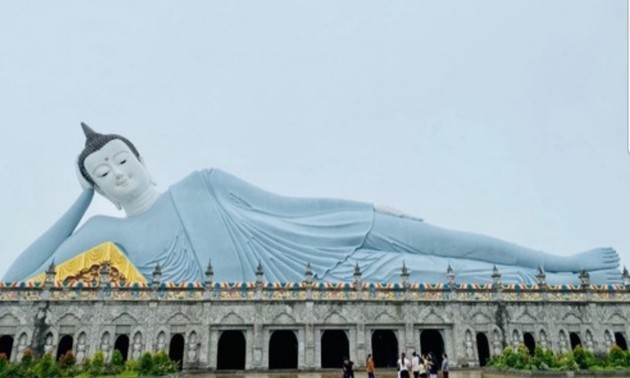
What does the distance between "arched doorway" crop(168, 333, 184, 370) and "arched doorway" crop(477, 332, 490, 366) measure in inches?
652

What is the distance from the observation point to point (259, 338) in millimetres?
25641

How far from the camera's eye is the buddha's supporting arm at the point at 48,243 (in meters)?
33.5

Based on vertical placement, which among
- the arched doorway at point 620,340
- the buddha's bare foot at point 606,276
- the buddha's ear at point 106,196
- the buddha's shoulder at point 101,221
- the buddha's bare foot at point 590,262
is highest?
the buddha's ear at point 106,196

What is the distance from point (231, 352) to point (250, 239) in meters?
9.19

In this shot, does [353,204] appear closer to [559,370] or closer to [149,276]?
[149,276]

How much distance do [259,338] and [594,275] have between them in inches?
1002

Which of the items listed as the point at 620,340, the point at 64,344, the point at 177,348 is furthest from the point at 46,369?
the point at 620,340

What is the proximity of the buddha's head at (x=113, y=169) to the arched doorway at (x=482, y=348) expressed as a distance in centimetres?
2660

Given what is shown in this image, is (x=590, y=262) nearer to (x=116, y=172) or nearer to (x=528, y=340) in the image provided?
(x=528, y=340)

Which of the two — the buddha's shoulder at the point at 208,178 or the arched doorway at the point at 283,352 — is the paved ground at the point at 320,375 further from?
the buddha's shoulder at the point at 208,178

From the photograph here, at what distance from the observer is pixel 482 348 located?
27.7 metres

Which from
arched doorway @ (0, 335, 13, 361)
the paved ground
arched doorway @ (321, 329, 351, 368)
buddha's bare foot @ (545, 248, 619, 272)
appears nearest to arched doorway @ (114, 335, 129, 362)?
the paved ground

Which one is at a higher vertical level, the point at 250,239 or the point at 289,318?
the point at 250,239

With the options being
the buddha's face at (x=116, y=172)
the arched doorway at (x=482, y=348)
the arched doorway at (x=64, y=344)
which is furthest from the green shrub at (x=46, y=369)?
the arched doorway at (x=482, y=348)
